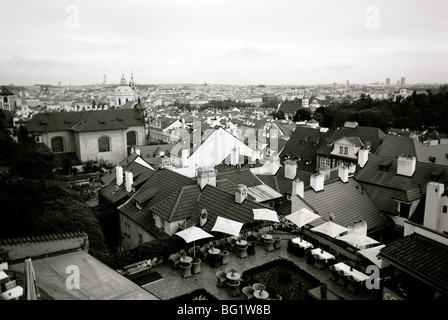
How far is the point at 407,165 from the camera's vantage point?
79.6 feet

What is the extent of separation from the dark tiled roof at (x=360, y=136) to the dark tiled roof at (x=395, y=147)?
1.19 metres

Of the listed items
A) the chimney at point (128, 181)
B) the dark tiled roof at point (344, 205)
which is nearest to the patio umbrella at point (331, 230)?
the dark tiled roof at point (344, 205)

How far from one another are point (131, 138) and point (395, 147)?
50920 millimetres

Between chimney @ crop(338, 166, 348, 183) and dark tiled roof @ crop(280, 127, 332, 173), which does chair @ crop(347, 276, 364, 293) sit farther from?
dark tiled roof @ crop(280, 127, 332, 173)

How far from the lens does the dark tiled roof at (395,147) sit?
36.9 m

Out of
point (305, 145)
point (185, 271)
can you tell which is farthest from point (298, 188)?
point (305, 145)

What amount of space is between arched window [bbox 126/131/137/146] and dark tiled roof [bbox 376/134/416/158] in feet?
160

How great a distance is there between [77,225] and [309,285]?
1339 centimetres

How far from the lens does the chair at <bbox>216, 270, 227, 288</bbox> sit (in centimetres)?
1347

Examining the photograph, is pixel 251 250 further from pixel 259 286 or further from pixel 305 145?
pixel 305 145

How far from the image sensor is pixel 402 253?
11.0 metres
